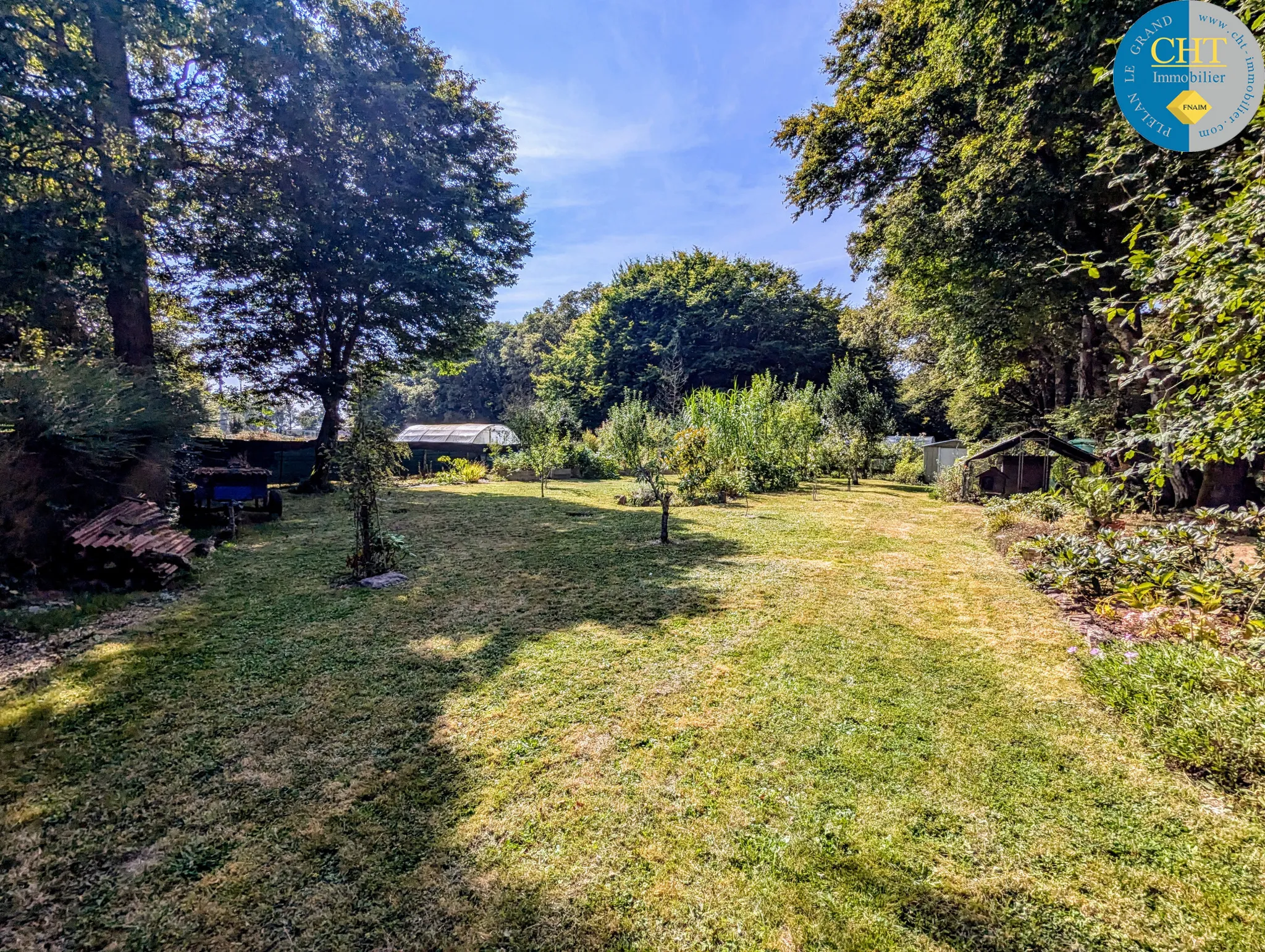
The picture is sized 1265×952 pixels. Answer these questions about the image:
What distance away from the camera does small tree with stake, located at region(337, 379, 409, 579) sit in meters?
5.58

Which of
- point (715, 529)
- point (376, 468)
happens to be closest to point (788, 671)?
point (376, 468)

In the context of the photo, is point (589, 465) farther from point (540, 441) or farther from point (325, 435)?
point (325, 435)

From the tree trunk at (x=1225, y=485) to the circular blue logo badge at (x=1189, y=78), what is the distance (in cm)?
782

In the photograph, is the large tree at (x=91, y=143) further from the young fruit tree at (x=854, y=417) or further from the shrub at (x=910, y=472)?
the shrub at (x=910, y=472)

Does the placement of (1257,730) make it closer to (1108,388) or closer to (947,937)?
(947,937)

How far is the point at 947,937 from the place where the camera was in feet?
5.49

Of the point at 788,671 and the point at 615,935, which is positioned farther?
the point at 788,671

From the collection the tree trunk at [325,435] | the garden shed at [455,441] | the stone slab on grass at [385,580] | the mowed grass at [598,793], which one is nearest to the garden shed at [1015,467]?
the mowed grass at [598,793]

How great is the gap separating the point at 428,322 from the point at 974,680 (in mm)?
15237

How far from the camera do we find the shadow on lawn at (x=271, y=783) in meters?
1.72

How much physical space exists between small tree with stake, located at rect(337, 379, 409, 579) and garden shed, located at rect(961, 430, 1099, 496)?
13.5 metres

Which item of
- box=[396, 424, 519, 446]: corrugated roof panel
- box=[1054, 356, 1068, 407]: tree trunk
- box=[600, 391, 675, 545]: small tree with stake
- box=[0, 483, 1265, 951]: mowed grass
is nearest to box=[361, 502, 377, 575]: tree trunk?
box=[0, 483, 1265, 951]: mowed grass

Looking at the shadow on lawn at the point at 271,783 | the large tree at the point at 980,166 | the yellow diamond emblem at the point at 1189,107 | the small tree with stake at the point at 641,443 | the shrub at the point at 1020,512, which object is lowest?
the shadow on lawn at the point at 271,783

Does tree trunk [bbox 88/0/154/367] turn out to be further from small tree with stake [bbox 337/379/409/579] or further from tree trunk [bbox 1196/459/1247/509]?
tree trunk [bbox 1196/459/1247/509]
